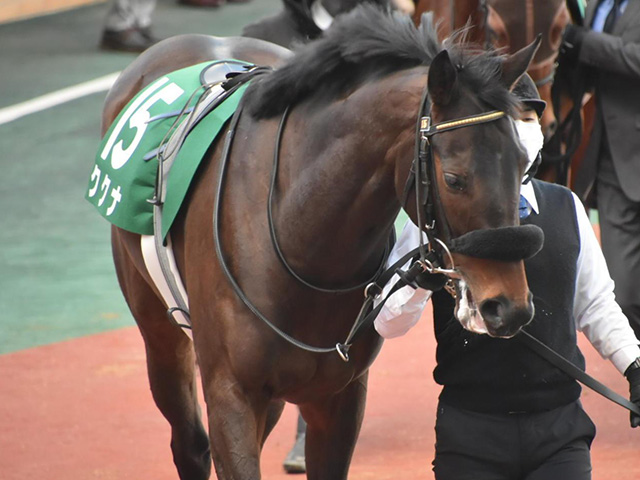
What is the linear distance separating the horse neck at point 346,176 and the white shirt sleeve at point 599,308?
52 centimetres

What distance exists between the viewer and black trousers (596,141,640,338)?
5.07 m

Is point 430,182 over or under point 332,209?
over

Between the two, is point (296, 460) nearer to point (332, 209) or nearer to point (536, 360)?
point (536, 360)

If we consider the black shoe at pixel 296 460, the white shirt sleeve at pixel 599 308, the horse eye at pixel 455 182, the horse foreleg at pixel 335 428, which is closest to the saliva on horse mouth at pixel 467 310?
the horse eye at pixel 455 182

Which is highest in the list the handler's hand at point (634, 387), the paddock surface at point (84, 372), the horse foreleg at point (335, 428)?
the handler's hand at point (634, 387)

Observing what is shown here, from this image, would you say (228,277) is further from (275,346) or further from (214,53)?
(214,53)

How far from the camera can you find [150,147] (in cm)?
383

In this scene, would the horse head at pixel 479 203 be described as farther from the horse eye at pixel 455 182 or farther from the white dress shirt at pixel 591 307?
the white dress shirt at pixel 591 307

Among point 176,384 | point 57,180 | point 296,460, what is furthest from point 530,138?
point 57,180

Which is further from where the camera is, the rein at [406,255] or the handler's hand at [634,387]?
the handler's hand at [634,387]

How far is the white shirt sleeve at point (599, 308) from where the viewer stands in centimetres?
308

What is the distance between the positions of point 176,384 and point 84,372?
62.2 inches

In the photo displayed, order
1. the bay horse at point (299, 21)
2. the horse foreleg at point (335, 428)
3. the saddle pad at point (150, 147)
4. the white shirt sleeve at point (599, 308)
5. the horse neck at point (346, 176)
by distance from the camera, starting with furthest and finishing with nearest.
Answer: the bay horse at point (299, 21)
the horse foreleg at point (335, 428)
the saddle pad at point (150, 147)
the white shirt sleeve at point (599, 308)
the horse neck at point (346, 176)

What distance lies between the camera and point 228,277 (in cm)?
317
